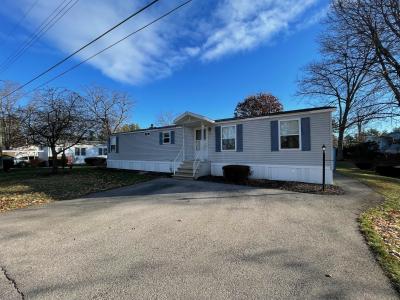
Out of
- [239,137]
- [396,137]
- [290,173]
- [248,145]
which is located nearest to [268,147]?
[248,145]

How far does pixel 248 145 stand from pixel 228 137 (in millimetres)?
1337

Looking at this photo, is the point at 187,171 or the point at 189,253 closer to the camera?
the point at 189,253

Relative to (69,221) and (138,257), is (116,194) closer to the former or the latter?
(69,221)

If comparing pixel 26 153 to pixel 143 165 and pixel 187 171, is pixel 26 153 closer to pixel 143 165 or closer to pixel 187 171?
pixel 143 165

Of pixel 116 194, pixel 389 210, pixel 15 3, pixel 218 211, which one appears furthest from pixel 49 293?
pixel 15 3

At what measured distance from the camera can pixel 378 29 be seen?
51.7 feet

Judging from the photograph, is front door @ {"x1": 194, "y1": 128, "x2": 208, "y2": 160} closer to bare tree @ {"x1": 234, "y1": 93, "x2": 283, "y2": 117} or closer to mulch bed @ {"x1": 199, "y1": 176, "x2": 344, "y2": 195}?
mulch bed @ {"x1": 199, "y1": 176, "x2": 344, "y2": 195}

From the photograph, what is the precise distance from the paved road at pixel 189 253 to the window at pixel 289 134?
453 cm

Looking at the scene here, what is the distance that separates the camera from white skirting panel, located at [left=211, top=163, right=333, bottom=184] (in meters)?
11.8

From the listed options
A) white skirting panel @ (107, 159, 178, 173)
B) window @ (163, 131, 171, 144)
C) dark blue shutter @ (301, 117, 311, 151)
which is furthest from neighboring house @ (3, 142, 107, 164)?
dark blue shutter @ (301, 117, 311, 151)

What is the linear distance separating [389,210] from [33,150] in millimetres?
37953

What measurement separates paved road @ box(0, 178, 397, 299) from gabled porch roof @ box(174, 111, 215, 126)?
24.3 feet

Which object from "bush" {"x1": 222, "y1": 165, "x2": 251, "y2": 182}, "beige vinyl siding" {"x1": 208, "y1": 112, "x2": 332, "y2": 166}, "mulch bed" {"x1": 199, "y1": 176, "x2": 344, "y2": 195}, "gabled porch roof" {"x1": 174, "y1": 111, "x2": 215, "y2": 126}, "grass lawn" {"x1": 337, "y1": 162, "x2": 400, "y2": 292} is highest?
"gabled porch roof" {"x1": 174, "y1": 111, "x2": 215, "y2": 126}

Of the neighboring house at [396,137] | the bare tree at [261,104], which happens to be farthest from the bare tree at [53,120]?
the neighboring house at [396,137]
